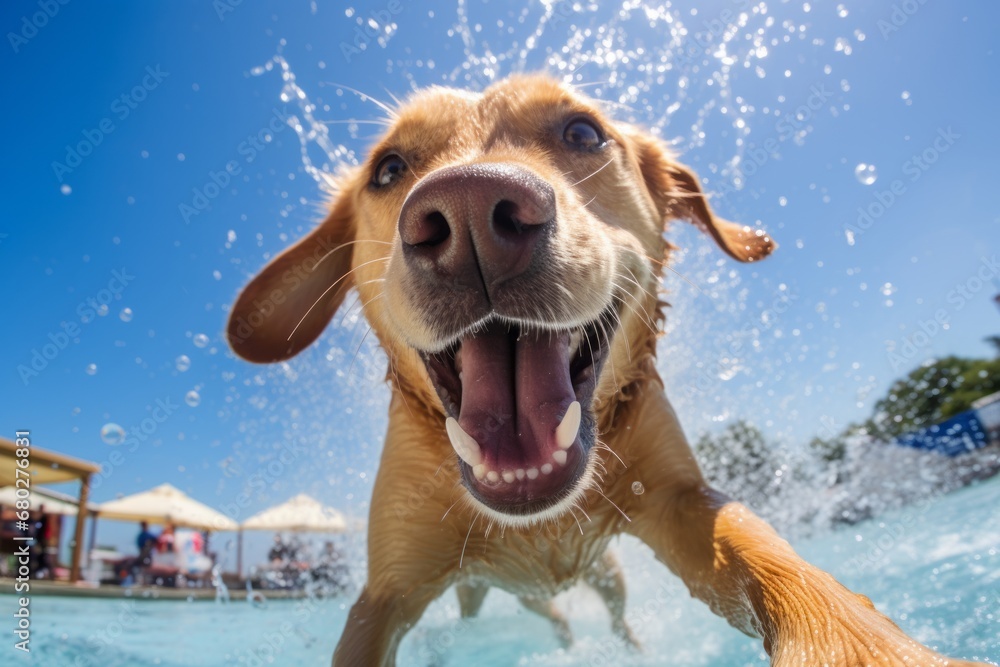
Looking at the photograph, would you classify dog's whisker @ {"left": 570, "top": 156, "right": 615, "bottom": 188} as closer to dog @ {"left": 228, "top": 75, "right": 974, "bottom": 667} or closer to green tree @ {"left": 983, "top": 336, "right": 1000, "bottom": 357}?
dog @ {"left": 228, "top": 75, "right": 974, "bottom": 667}

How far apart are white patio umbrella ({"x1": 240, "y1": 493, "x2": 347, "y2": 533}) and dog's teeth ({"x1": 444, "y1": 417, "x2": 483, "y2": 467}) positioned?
5.38m

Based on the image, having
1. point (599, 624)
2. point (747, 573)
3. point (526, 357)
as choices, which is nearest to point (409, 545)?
point (526, 357)

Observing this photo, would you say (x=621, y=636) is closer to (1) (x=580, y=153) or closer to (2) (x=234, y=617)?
(1) (x=580, y=153)

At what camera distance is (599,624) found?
557 centimetres

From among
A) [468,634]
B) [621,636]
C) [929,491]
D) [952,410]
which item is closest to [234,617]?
[468,634]

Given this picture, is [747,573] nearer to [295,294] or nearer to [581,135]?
[581,135]

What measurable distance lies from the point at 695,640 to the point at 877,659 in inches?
139

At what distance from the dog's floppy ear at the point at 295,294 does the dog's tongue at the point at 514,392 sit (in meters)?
1.29

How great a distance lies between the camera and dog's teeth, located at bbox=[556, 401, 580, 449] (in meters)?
1.68

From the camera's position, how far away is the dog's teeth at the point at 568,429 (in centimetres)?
168

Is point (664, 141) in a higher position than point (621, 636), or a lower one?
higher

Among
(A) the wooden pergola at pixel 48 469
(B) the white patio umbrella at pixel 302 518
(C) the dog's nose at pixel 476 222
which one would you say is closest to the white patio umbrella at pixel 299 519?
(B) the white patio umbrella at pixel 302 518

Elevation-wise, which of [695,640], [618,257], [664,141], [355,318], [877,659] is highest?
[664,141]

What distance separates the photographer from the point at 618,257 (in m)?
2.00
